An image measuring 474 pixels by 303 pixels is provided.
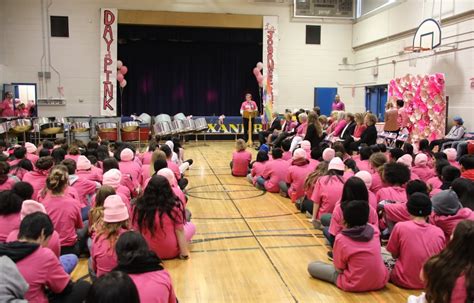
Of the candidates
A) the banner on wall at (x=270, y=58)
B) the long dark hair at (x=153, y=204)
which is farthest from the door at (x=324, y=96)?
the long dark hair at (x=153, y=204)

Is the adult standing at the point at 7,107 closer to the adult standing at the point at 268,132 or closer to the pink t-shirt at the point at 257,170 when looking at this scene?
the adult standing at the point at 268,132

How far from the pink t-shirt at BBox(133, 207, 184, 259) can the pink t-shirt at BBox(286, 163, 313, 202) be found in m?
2.77

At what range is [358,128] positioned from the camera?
9.92 metres

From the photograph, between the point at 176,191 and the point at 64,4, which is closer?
the point at 176,191

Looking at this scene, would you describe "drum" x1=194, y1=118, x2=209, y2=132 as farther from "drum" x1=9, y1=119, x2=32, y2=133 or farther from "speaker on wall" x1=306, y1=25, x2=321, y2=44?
"speaker on wall" x1=306, y1=25, x2=321, y2=44

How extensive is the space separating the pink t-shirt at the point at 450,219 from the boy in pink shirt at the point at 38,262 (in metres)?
2.98

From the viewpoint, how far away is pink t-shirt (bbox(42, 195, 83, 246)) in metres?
4.11

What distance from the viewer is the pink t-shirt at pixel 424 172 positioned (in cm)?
586

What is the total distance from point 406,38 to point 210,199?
31.6 feet

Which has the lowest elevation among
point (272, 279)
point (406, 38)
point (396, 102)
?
point (272, 279)

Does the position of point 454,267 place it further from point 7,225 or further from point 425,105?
point 425,105

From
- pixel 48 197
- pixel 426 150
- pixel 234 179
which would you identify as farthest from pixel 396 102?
pixel 48 197

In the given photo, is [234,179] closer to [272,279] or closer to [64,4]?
[272,279]

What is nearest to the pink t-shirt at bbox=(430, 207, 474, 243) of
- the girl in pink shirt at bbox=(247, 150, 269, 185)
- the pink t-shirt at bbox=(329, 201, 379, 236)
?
the pink t-shirt at bbox=(329, 201, 379, 236)
